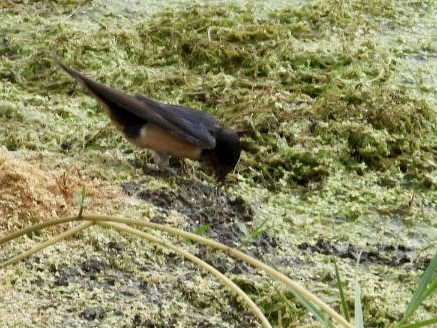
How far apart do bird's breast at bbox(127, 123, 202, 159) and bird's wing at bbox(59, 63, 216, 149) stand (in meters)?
0.02

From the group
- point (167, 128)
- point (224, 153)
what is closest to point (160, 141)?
point (167, 128)

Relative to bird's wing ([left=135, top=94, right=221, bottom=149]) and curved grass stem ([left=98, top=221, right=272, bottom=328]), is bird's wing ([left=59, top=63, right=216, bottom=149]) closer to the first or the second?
bird's wing ([left=135, top=94, right=221, bottom=149])

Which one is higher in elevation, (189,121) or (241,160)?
(189,121)

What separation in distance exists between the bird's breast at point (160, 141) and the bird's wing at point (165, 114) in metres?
0.02

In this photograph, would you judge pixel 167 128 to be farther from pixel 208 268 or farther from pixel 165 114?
pixel 208 268

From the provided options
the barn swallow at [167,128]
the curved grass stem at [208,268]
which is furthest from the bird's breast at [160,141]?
the curved grass stem at [208,268]

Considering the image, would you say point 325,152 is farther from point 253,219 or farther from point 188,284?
point 188,284

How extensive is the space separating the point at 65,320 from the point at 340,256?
2.94 feet

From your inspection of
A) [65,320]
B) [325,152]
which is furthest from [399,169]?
[65,320]

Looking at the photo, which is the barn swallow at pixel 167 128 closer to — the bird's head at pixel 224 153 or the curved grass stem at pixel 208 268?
the bird's head at pixel 224 153

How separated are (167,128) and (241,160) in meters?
0.28

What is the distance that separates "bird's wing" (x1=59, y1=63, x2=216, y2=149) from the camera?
11.6 feet

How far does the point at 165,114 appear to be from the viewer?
3576mm

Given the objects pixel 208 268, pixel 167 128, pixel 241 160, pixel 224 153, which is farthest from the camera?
pixel 241 160
